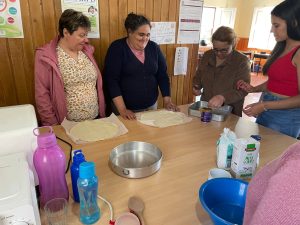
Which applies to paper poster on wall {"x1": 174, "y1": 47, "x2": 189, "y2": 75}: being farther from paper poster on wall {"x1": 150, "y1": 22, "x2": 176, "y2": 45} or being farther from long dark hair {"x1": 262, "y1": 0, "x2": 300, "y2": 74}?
long dark hair {"x1": 262, "y1": 0, "x2": 300, "y2": 74}

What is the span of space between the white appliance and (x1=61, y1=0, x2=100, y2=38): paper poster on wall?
4.63 feet

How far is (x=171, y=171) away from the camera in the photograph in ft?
3.62

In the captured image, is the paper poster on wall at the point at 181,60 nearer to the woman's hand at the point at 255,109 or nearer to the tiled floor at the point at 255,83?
the woman's hand at the point at 255,109

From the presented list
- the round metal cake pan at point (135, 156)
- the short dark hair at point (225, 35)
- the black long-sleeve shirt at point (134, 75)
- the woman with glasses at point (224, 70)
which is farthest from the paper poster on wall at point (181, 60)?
the round metal cake pan at point (135, 156)

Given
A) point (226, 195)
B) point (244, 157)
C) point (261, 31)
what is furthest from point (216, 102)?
point (261, 31)

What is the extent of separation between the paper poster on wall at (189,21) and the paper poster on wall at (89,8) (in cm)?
97

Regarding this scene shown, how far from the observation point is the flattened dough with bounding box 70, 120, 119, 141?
138cm

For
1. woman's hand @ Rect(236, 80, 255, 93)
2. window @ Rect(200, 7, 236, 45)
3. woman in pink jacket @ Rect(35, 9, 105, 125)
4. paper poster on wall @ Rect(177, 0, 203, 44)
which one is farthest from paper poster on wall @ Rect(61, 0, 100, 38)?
window @ Rect(200, 7, 236, 45)

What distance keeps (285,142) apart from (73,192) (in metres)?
1.21

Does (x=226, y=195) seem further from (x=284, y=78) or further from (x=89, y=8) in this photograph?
(x=89, y=8)

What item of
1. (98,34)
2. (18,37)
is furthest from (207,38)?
(18,37)

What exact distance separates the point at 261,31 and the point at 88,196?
28.9 feet

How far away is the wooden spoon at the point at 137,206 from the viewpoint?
0.83 metres

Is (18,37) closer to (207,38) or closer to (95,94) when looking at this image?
(95,94)
